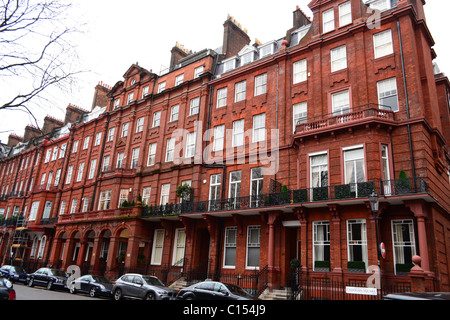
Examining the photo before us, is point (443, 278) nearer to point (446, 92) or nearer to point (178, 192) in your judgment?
point (446, 92)

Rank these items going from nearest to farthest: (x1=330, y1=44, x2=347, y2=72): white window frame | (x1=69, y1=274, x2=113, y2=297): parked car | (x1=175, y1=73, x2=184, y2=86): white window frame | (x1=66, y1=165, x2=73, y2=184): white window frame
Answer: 1. (x1=69, y1=274, x2=113, y2=297): parked car
2. (x1=330, y1=44, x2=347, y2=72): white window frame
3. (x1=175, y1=73, x2=184, y2=86): white window frame
4. (x1=66, y1=165, x2=73, y2=184): white window frame

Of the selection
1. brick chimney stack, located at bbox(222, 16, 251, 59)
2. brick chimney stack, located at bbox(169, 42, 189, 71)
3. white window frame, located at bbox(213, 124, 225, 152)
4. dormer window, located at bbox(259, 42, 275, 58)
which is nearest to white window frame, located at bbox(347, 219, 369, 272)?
white window frame, located at bbox(213, 124, 225, 152)

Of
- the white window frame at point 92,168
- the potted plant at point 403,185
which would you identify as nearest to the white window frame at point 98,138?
the white window frame at point 92,168

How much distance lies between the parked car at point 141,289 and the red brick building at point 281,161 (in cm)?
516

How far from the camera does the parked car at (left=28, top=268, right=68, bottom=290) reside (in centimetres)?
2252

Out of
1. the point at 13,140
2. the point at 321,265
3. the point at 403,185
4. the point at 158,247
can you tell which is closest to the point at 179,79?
the point at 158,247

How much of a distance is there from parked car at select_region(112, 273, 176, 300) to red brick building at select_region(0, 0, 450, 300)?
5.16 meters

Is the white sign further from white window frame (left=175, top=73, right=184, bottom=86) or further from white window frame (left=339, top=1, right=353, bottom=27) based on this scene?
white window frame (left=175, top=73, right=184, bottom=86)

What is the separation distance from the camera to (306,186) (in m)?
19.2

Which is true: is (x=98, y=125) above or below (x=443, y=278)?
above

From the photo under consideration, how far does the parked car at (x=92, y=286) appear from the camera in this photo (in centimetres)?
1945

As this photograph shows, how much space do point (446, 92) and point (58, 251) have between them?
119ft

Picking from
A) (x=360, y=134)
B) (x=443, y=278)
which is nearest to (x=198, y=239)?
(x=360, y=134)

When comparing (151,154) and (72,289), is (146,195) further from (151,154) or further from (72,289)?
(72,289)
